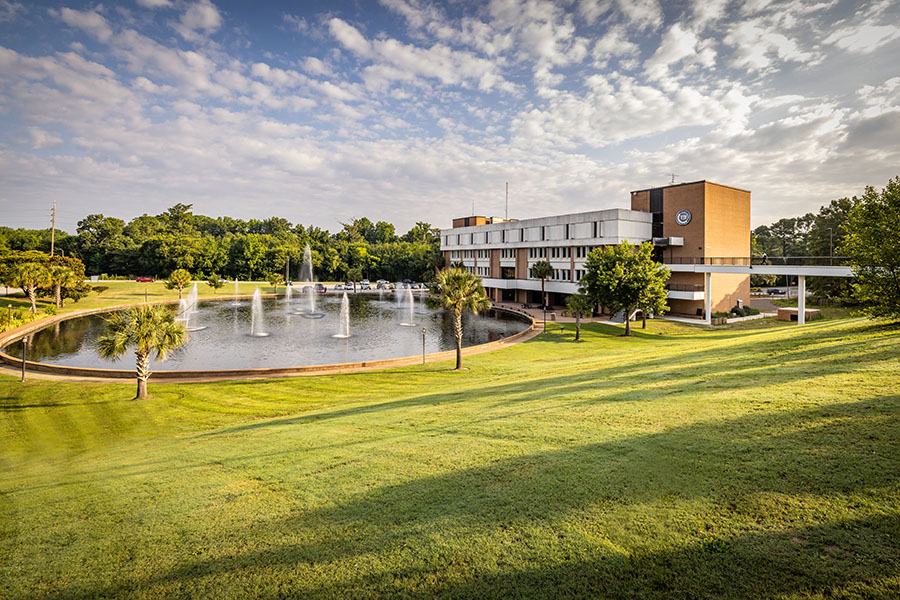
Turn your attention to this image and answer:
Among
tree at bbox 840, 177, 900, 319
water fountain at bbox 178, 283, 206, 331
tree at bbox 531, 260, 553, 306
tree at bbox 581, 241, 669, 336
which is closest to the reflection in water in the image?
water fountain at bbox 178, 283, 206, 331

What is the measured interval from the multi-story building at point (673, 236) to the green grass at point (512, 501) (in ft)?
139

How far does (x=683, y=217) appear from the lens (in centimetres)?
5609

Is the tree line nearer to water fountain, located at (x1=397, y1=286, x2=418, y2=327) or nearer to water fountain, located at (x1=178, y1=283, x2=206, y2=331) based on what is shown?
water fountain, located at (x1=397, y1=286, x2=418, y2=327)

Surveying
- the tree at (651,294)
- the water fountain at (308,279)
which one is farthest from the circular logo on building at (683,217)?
the water fountain at (308,279)

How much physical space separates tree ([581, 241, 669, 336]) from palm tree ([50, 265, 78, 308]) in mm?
60561

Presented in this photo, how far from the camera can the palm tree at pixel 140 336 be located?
2111 centimetres

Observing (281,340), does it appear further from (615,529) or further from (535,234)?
(535,234)

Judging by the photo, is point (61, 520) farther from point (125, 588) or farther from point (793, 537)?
point (793, 537)

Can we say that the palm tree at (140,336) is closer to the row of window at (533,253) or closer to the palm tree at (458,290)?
the palm tree at (458,290)

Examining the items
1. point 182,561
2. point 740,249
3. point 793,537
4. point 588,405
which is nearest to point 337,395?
point 588,405

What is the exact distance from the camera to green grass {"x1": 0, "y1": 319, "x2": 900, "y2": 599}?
5492 mm

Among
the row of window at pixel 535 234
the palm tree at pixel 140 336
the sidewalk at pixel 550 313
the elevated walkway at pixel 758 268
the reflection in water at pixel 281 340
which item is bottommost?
the reflection in water at pixel 281 340

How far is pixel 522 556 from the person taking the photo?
5.89 meters

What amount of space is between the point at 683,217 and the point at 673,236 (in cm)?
265
